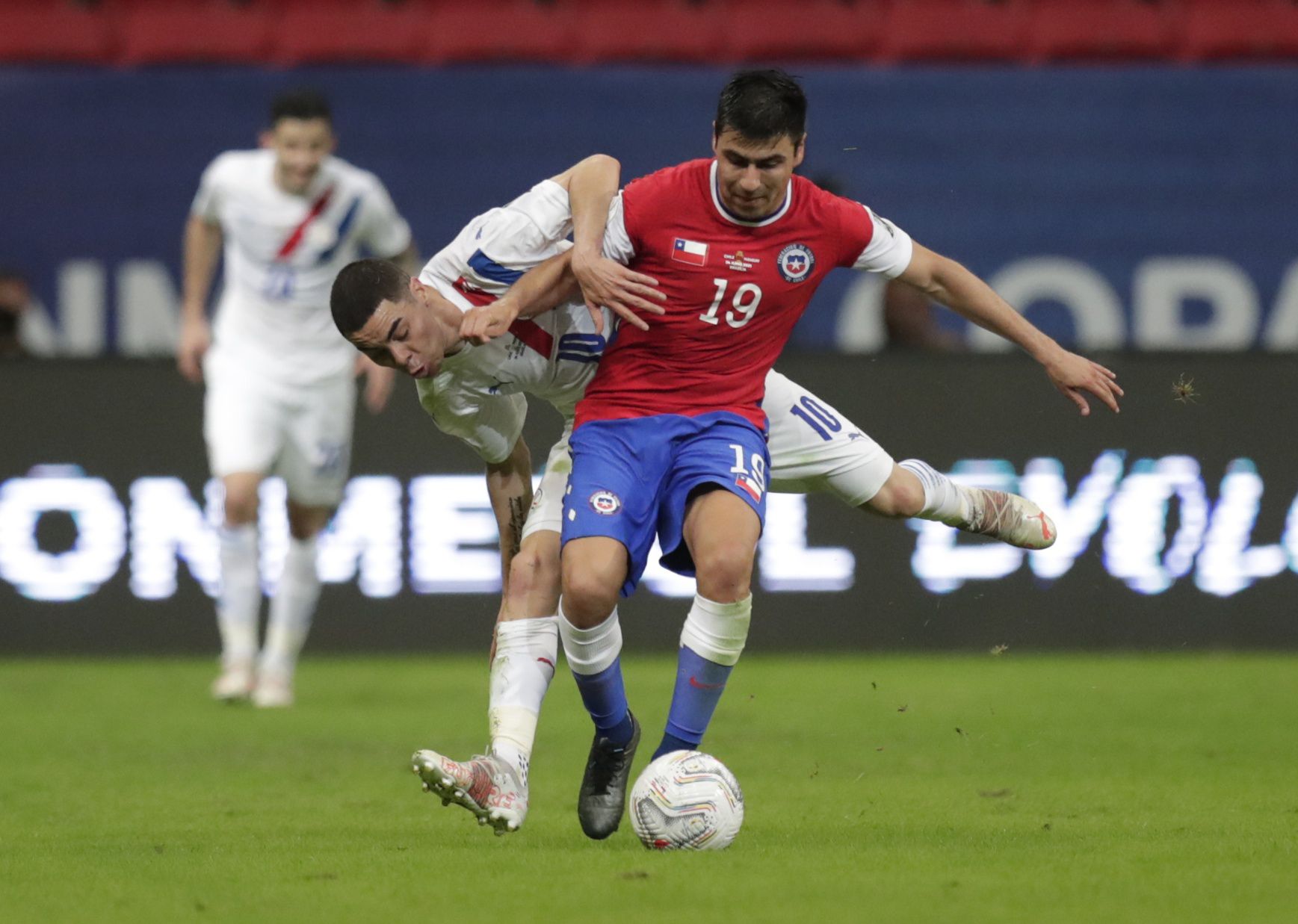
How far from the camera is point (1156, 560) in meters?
9.41

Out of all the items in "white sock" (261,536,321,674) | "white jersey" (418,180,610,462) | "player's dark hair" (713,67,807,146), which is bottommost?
"white sock" (261,536,321,674)

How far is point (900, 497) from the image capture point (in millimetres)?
5859

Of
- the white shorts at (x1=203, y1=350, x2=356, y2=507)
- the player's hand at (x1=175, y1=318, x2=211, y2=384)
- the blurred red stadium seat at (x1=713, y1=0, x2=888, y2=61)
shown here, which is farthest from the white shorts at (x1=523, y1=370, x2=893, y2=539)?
the blurred red stadium seat at (x1=713, y1=0, x2=888, y2=61)

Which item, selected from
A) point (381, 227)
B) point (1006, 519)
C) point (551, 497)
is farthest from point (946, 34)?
point (551, 497)

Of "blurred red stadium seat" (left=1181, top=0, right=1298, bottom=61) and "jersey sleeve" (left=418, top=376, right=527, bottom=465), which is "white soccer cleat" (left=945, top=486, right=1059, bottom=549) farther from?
"blurred red stadium seat" (left=1181, top=0, right=1298, bottom=61)

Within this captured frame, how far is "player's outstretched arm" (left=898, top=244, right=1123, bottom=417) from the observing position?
527 cm

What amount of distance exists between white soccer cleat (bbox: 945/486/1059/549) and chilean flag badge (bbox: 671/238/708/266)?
1.31 m

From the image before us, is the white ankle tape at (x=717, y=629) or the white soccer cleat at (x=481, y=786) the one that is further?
the white ankle tape at (x=717, y=629)

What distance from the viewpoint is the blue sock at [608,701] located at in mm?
5148

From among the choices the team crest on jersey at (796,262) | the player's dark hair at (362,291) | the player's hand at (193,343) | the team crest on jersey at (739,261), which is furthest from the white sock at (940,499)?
the player's hand at (193,343)

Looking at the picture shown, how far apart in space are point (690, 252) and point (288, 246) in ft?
12.2

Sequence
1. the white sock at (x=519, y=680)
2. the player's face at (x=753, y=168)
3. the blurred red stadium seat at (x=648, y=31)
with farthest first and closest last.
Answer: the blurred red stadium seat at (x=648, y=31), the white sock at (x=519, y=680), the player's face at (x=753, y=168)

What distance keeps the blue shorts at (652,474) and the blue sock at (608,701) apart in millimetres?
223

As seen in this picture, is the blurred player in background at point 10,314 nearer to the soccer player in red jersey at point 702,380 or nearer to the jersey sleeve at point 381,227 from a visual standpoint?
the jersey sleeve at point 381,227
